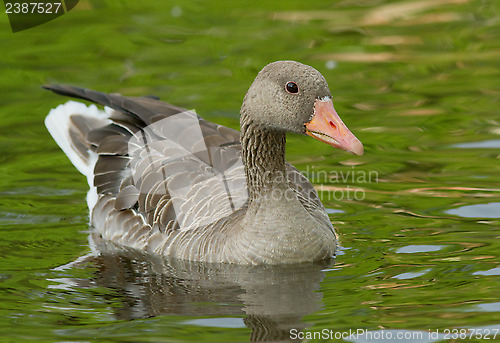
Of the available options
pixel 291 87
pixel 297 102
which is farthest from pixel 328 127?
pixel 291 87

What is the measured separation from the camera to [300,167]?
13.0 meters

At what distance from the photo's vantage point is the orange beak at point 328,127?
9.09 metres

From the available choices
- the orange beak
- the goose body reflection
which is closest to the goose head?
the orange beak

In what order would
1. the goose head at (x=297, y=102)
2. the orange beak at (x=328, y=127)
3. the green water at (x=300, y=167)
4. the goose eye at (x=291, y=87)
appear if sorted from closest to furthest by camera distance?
1. the green water at (x=300, y=167)
2. the orange beak at (x=328, y=127)
3. the goose head at (x=297, y=102)
4. the goose eye at (x=291, y=87)

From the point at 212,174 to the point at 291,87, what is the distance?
6.34 ft

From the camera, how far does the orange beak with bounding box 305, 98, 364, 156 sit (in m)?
9.09

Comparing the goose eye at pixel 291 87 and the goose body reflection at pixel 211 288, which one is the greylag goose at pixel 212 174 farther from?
the goose body reflection at pixel 211 288

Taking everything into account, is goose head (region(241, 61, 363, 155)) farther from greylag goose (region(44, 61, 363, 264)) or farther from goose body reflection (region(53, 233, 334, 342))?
goose body reflection (region(53, 233, 334, 342))

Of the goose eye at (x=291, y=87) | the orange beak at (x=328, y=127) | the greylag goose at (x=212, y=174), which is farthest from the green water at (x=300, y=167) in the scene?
the goose eye at (x=291, y=87)

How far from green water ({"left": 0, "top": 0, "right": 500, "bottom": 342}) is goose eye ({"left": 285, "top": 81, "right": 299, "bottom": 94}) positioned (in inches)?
78.4

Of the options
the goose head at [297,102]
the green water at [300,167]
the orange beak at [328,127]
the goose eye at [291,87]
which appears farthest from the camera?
the goose eye at [291,87]

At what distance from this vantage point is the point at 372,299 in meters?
8.59

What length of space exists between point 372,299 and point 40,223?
4910 millimetres

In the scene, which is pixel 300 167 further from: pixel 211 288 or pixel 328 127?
pixel 211 288
